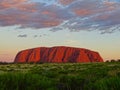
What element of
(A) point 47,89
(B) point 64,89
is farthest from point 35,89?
(B) point 64,89

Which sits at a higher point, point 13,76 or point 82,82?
point 13,76

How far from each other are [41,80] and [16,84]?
851 mm

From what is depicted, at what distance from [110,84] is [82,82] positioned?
2793 millimetres

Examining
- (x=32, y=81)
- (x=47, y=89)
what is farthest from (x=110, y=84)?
(x=32, y=81)

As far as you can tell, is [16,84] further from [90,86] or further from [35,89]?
[90,86]

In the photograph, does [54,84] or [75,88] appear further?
[75,88]

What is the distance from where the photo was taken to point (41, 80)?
10.4 m

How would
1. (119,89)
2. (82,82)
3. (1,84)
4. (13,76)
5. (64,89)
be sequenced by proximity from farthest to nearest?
(82,82), (64,89), (13,76), (1,84), (119,89)

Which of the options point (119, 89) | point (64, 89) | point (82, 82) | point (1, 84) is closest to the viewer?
point (119, 89)

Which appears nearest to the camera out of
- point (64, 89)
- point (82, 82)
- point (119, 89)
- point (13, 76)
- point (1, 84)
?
point (119, 89)

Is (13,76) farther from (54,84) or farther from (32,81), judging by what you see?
(54,84)

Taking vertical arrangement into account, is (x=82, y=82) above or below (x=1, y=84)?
below

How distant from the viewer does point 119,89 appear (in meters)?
8.84

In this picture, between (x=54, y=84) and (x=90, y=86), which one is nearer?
(x=90, y=86)
